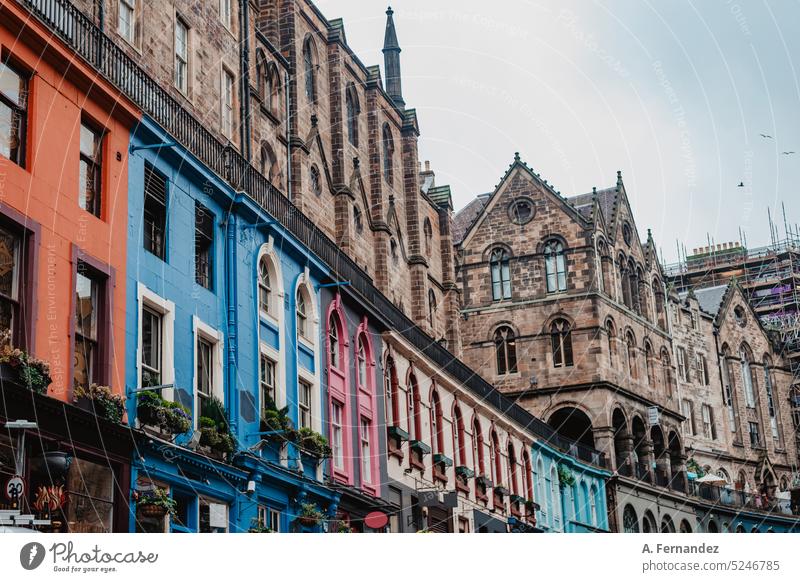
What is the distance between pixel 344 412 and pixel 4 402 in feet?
46.5

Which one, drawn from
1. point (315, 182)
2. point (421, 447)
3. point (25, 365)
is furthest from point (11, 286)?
point (315, 182)

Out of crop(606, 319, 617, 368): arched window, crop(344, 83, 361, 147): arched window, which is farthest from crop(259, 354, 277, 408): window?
crop(606, 319, 617, 368): arched window

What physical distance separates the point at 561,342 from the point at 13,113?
45.3 m

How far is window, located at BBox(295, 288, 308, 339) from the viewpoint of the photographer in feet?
100

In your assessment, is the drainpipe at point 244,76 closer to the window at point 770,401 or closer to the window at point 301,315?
the window at point 301,315

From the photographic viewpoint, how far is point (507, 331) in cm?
6431

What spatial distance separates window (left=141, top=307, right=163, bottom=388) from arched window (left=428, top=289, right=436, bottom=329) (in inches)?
1221

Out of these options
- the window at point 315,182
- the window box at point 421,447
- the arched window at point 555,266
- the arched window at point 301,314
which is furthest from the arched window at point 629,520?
the arched window at point 301,314

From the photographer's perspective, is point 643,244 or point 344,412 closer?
point 344,412

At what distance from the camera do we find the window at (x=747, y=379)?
81.3 m

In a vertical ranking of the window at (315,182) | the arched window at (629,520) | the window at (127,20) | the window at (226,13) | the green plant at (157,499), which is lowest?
the green plant at (157,499)

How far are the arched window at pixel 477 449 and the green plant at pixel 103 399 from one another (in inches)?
869

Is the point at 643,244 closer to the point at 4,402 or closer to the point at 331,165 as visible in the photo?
the point at 331,165

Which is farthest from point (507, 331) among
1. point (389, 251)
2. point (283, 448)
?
point (283, 448)
